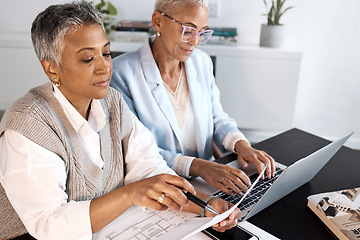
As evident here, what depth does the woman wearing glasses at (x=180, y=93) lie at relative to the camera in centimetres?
151

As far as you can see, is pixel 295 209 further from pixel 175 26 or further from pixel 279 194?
pixel 175 26

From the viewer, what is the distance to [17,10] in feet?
11.0

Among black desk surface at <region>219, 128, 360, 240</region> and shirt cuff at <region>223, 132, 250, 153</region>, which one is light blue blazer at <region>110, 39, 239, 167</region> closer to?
shirt cuff at <region>223, 132, 250, 153</region>

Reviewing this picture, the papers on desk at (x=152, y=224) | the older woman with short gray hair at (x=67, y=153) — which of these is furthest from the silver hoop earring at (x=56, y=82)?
the papers on desk at (x=152, y=224)

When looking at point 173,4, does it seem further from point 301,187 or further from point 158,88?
point 301,187

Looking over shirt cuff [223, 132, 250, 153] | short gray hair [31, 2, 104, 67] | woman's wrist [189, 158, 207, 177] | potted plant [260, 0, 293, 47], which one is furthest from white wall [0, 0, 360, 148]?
short gray hair [31, 2, 104, 67]

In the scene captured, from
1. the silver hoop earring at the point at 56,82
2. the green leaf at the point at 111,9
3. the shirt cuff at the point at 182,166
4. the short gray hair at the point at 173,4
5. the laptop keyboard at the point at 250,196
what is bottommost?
the shirt cuff at the point at 182,166

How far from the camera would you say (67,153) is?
1.05 meters

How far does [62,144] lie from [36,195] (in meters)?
0.16

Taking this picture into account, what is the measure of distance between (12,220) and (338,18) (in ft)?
9.88

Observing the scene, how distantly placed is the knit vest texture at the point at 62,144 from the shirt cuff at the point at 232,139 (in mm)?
554

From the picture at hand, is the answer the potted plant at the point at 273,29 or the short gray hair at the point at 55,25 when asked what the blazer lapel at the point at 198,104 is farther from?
the potted plant at the point at 273,29

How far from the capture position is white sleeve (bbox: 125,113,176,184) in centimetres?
126

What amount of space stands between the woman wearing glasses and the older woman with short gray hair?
0.36 meters
